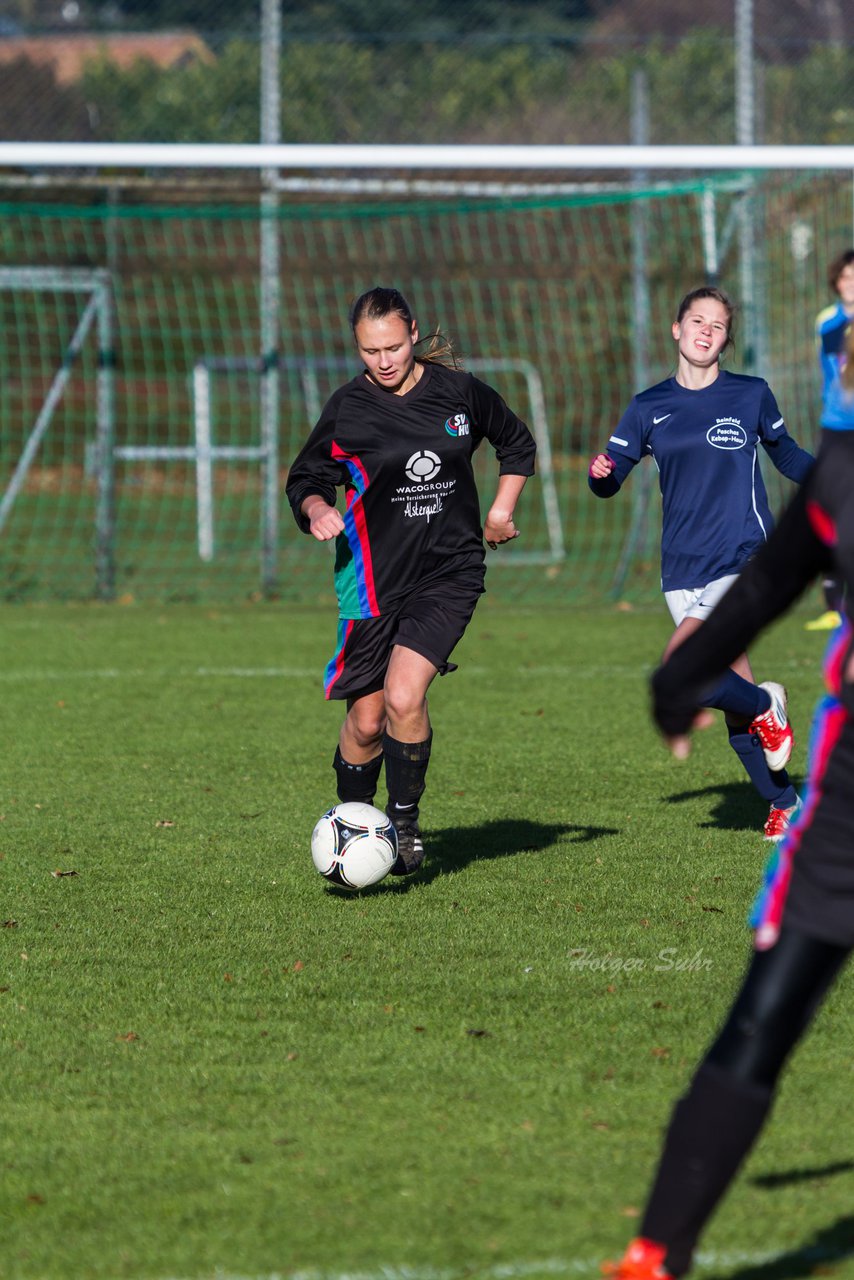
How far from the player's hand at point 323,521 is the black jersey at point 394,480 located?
23 cm

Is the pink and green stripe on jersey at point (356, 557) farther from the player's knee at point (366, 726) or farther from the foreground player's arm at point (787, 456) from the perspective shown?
the foreground player's arm at point (787, 456)

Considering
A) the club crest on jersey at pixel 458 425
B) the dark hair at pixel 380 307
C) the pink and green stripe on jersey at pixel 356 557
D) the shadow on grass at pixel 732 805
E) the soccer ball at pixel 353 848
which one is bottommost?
the shadow on grass at pixel 732 805

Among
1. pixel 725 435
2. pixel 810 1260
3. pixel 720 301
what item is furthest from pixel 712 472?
pixel 810 1260

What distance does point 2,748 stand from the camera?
8242mm

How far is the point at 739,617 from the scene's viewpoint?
2.81m

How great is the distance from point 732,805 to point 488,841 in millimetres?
1195

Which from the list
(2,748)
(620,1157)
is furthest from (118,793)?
(620,1157)

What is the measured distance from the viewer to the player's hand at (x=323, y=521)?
525cm

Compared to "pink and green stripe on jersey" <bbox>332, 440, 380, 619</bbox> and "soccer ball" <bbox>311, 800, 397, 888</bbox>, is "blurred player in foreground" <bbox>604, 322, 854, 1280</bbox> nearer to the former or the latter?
"soccer ball" <bbox>311, 800, 397, 888</bbox>

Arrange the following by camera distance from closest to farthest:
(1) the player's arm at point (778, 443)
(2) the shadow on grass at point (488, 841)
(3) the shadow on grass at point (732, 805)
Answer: (2) the shadow on grass at point (488, 841) → (1) the player's arm at point (778, 443) → (3) the shadow on grass at point (732, 805)

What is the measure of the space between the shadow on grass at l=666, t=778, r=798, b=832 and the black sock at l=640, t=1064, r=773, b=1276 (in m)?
4.05

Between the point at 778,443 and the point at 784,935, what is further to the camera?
the point at 778,443

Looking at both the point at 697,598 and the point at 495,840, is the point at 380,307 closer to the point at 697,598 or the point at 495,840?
the point at 697,598

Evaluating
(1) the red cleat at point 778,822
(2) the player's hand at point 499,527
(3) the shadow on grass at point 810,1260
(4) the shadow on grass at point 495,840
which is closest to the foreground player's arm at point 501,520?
(2) the player's hand at point 499,527
